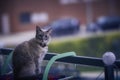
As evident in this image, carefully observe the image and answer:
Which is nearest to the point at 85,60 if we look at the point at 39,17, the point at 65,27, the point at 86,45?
the point at 86,45

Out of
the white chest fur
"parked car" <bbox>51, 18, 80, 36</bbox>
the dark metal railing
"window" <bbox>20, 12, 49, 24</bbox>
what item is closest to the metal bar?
the dark metal railing

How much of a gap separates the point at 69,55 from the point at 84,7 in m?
31.0

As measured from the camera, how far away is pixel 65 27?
104ft

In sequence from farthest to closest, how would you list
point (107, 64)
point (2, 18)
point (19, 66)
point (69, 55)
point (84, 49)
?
point (2, 18)
point (84, 49)
point (19, 66)
point (69, 55)
point (107, 64)

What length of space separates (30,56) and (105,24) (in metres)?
27.4

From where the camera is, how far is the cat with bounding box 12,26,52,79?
12.4ft

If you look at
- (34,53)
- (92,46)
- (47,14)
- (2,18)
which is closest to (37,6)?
(47,14)

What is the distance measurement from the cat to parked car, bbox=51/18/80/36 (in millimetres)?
26383

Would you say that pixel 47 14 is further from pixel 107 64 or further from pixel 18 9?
pixel 107 64

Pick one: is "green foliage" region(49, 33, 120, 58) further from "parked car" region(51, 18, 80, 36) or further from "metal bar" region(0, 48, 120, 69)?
"metal bar" region(0, 48, 120, 69)

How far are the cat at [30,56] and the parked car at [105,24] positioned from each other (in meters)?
26.2

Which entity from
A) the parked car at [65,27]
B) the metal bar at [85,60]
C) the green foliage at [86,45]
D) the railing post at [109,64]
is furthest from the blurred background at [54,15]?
the railing post at [109,64]

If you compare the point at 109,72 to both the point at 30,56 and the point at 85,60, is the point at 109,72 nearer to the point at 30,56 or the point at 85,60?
the point at 85,60

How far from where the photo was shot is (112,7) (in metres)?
A: 34.6
